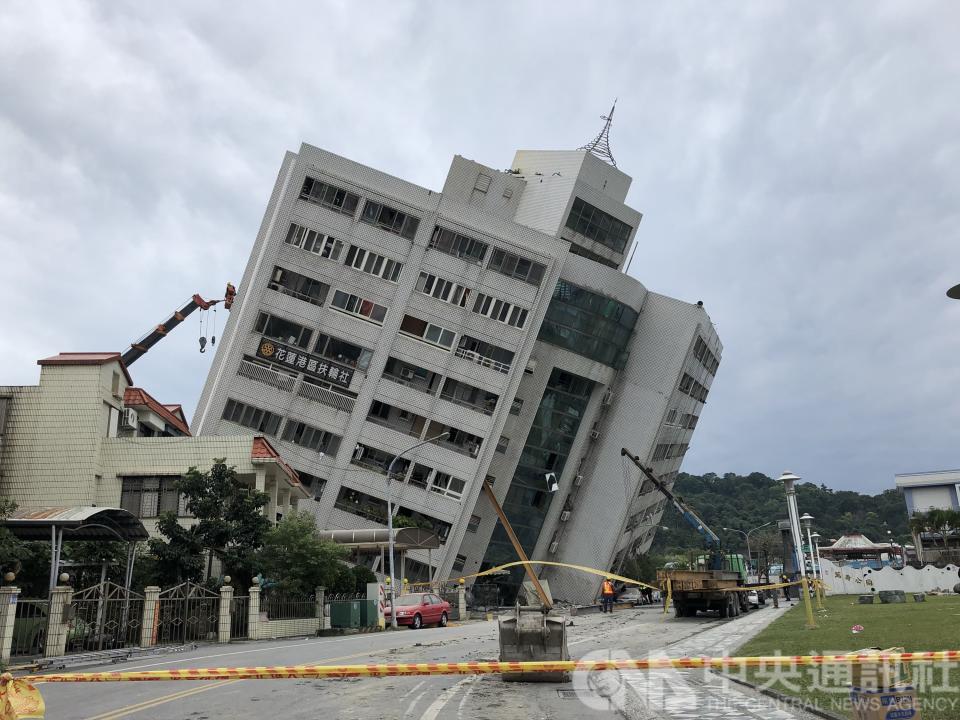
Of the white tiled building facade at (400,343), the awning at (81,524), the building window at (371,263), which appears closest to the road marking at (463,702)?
the awning at (81,524)

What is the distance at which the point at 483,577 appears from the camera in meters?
55.9

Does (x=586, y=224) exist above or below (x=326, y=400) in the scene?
above

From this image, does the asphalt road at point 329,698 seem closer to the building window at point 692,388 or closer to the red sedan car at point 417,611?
the red sedan car at point 417,611

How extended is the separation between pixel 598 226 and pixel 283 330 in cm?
2797

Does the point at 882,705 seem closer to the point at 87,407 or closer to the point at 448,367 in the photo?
the point at 87,407

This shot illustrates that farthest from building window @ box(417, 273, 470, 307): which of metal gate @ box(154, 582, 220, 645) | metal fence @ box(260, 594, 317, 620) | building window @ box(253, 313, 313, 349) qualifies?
metal gate @ box(154, 582, 220, 645)

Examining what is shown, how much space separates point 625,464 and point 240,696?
50.4 m

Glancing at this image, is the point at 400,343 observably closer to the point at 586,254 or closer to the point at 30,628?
the point at 586,254

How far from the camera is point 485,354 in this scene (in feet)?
170

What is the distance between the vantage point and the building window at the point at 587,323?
182 ft

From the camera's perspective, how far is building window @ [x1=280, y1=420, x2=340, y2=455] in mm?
50188

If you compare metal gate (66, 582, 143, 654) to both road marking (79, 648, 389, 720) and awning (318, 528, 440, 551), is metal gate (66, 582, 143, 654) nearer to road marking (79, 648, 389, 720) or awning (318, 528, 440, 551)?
road marking (79, 648, 389, 720)

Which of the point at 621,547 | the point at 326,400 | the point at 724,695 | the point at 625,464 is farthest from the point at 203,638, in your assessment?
the point at 621,547

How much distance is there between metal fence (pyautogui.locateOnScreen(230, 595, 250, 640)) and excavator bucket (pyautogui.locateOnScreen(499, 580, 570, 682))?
57.1ft
